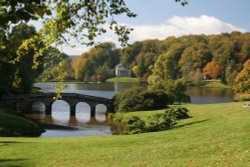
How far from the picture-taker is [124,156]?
1970 cm

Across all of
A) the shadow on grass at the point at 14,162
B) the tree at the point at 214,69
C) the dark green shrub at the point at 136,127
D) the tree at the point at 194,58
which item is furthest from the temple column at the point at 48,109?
the tree at the point at 214,69

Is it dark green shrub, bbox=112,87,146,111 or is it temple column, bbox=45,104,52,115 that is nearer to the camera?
dark green shrub, bbox=112,87,146,111

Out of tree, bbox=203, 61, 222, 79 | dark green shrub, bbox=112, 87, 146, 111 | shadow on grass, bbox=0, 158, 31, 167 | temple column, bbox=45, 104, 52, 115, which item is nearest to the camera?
shadow on grass, bbox=0, 158, 31, 167

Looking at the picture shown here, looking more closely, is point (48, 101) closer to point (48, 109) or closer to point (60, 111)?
point (48, 109)

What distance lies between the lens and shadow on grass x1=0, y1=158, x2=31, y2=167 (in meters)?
19.3

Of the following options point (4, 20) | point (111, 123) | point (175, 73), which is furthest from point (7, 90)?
point (175, 73)

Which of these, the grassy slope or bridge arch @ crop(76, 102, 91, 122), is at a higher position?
the grassy slope

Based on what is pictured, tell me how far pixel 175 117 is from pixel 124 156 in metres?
25.2

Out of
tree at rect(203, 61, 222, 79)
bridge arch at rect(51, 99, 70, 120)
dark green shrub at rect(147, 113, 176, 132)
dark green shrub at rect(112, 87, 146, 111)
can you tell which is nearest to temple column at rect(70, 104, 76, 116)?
bridge arch at rect(51, 99, 70, 120)

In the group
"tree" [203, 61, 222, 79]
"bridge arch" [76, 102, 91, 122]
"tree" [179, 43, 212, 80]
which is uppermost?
"tree" [179, 43, 212, 80]

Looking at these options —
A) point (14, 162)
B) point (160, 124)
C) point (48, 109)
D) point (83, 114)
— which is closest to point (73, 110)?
point (83, 114)

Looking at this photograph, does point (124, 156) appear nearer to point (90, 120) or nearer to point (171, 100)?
point (90, 120)

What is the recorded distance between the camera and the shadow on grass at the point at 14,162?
19.3 metres

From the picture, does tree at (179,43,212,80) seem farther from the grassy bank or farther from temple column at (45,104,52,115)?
the grassy bank
